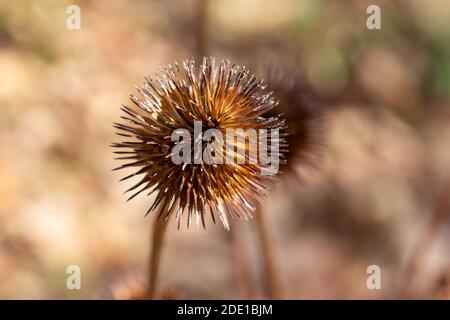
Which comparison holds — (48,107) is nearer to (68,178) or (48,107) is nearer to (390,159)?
(68,178)

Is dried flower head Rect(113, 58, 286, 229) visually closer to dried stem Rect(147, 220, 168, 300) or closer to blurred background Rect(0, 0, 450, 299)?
dried stem Rect(147, 220, 168, 300)

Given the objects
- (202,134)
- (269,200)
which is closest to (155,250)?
(202,134)

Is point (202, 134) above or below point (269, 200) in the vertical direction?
above

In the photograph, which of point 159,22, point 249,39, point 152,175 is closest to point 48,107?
point 159,22

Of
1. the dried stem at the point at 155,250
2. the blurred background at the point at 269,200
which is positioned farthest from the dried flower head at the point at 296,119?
the blurred background at the point at 269,200

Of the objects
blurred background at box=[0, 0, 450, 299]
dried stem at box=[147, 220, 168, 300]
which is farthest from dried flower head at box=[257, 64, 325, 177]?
blurred background at box=[0, 0, 450, 299]

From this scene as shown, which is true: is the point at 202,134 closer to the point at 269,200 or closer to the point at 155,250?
the point at 155,250
